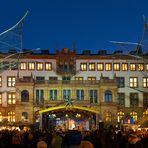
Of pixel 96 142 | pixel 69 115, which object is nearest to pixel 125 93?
pixel 69 115

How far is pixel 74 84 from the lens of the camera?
3278 inches

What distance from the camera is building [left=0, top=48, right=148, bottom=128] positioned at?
81688 mm

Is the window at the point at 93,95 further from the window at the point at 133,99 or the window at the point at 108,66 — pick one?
the window at the point at 133,99

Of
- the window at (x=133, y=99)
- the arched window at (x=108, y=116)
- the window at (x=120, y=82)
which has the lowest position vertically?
the arched window at (x=108, y=116)

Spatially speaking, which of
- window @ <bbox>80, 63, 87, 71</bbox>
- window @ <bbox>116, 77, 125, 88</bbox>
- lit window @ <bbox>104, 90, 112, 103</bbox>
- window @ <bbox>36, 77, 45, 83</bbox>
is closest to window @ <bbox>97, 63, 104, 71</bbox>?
window @ <bbox>80, 63, 87, 71</bbox>

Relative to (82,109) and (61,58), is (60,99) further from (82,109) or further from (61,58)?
(82,109)

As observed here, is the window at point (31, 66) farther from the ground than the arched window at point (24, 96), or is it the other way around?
the window at point (31, 66)

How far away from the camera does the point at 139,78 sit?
86.1 metres

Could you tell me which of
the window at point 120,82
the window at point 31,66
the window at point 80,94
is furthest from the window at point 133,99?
the window at point 31,66

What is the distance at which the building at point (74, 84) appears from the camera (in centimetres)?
8169

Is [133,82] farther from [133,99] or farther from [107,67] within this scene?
[107,67]

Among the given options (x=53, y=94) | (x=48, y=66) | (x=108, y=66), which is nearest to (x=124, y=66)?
(x=108, y=66)

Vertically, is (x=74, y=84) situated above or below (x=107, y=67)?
below

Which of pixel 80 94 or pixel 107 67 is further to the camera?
pixel 107 67
